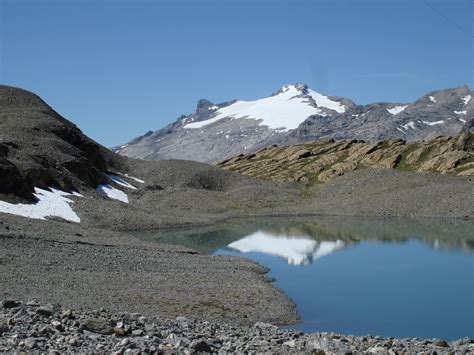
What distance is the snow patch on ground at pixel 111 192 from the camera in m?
104

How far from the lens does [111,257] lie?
48469mm

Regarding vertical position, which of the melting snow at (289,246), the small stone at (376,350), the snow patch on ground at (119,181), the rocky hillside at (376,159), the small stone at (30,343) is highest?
the rocky hillside at (376,159)

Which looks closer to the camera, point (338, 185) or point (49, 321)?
point (49, 321)

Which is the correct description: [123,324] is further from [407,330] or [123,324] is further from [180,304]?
[407,330]

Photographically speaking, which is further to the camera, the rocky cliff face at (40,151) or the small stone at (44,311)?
the rocky cliff face at (40,151)

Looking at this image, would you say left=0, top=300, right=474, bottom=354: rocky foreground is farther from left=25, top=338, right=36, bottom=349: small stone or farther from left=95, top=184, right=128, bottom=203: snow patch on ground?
left=95, top=184, right=128, bottom=203: snow patch on ground

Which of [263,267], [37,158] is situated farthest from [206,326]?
[37,158]

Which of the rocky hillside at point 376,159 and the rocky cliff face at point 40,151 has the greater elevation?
the rocky hillside at point 376,159

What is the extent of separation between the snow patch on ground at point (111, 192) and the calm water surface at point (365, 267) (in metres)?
21.0

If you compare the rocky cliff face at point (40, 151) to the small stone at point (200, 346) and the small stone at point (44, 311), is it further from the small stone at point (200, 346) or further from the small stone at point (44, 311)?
the small stone at point (200, 346)

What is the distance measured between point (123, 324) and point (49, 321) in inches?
107

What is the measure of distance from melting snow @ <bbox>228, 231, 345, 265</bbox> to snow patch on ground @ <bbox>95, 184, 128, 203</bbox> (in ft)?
104

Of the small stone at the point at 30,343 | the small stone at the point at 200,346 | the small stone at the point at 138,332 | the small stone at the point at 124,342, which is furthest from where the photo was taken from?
the small stone at the point at 138,332

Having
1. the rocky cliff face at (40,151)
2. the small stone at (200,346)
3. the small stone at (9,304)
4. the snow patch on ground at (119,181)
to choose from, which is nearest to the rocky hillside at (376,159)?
the snow patch on ground at (119,181)
